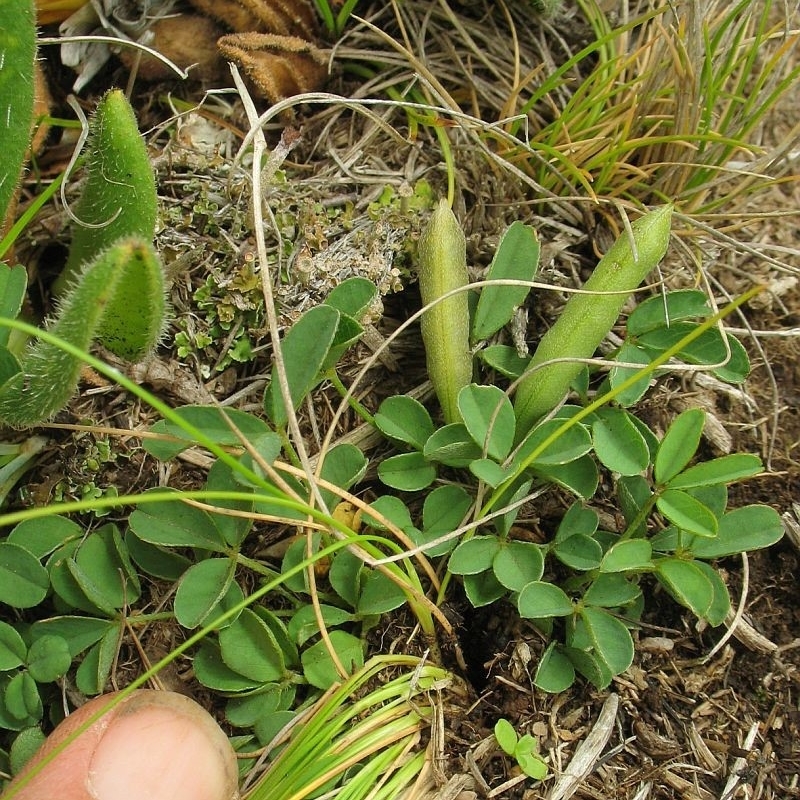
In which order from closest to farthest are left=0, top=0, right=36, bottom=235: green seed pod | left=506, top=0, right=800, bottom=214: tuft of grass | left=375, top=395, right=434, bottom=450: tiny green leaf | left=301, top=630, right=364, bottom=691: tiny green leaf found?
left=0, top=0, right=36, bottom=235: green seed pod
left=301, top=630, right=364, bottom=691: tiny green leaf
left=375, top=395, right=434, bottom=450: tiny green leaf
left=506, top=0, right=800, bottom=214: tuft of grass

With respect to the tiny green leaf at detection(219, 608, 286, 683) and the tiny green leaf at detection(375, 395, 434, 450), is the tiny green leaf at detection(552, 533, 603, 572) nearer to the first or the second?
the tiny green leaf at detection(375, 395, 434, 450)

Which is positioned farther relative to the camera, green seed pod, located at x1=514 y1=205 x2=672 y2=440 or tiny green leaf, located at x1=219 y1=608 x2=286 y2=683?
green seed pod, located at x1=514 y1=205 x2=672 y2=440

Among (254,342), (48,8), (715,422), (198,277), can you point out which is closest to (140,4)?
(48,8)

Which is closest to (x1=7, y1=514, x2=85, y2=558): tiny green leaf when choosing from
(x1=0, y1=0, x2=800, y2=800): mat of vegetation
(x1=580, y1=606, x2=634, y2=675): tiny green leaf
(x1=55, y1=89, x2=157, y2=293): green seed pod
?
(x1=0, y1=0, x2=800, y2=800): mat of vegetation

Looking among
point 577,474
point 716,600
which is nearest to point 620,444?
point 577,474

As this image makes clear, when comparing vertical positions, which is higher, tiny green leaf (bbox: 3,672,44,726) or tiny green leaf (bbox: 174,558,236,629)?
tiny green leaf (bbox: 174,558,236,629)

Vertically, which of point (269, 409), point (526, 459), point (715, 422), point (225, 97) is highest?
point (225, 97)

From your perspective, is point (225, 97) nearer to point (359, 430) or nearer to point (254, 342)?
point (254, 342)
